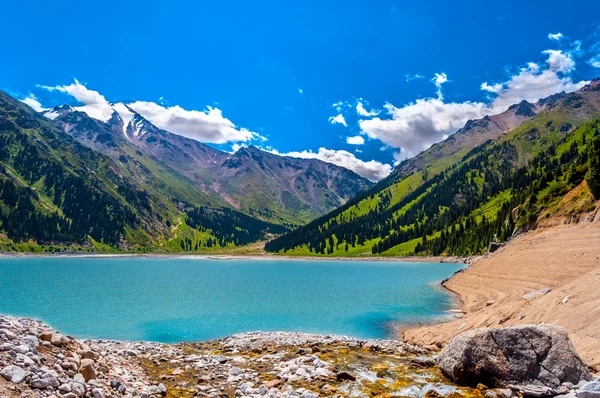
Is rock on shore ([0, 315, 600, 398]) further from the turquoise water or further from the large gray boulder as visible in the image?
the turquoise water

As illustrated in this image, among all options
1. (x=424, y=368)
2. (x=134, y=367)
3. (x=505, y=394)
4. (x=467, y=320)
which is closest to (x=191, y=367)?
(x=134, y=367)

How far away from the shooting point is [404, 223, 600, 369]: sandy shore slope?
24.7 m

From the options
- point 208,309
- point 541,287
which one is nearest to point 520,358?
point 541,287

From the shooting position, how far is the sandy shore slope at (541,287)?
2472 cm

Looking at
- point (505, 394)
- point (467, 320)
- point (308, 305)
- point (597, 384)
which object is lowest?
point (308, 305)

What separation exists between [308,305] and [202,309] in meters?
19.3

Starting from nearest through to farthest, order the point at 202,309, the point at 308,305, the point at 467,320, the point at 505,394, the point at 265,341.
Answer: the point at 505,394 → the point at 265,341 → the point at 467,320 → the point at 202,309 → the point at 308,305

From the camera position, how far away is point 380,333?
46.6 metres

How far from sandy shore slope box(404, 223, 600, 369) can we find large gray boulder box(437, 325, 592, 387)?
3.42 meters

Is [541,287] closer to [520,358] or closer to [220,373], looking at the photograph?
[520,358]

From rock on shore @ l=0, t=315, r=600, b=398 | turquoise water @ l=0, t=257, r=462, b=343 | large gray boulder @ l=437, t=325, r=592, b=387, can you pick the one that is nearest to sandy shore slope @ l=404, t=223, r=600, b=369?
large gray boulder @ l=437, t=325, r=592, b=387

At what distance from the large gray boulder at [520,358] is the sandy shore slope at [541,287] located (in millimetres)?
3417

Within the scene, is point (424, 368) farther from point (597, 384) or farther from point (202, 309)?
point (202, 309)

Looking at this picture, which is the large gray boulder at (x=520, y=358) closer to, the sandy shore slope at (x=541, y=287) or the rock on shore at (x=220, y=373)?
the rock on shore at (x=220, y=373)
